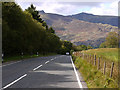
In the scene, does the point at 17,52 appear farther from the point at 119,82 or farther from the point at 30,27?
the point at 119,82

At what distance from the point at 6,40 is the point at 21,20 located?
481cm

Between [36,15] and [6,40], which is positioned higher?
[36,15]

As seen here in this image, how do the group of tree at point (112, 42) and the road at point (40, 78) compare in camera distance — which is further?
the group of tree at point (112, 42)

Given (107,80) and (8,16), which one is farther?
(8,16)

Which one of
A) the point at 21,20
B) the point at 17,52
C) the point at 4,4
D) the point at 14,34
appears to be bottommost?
the point at 17,52

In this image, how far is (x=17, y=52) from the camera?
4556 cm

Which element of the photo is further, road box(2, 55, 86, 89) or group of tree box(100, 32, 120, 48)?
group of tree box(100, 32, 120, 48)

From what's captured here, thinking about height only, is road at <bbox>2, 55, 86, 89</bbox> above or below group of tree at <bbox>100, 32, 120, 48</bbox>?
below

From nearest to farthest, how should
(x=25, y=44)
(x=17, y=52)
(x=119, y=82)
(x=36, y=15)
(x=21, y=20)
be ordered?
(x=119, y=82) → (x=21, y=20) → (x=25, y=44) → (x=17, y=52) → (x=36, y=15)

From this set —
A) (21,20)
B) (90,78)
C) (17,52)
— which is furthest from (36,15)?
(90,78)

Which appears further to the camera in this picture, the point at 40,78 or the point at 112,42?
the point at 112,42

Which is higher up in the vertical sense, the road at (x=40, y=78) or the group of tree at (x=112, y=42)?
the group of tree at (x=112, y=42)

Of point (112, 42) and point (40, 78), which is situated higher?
point (112, 42)

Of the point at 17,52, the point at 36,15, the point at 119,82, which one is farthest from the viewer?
the point at 36,15
